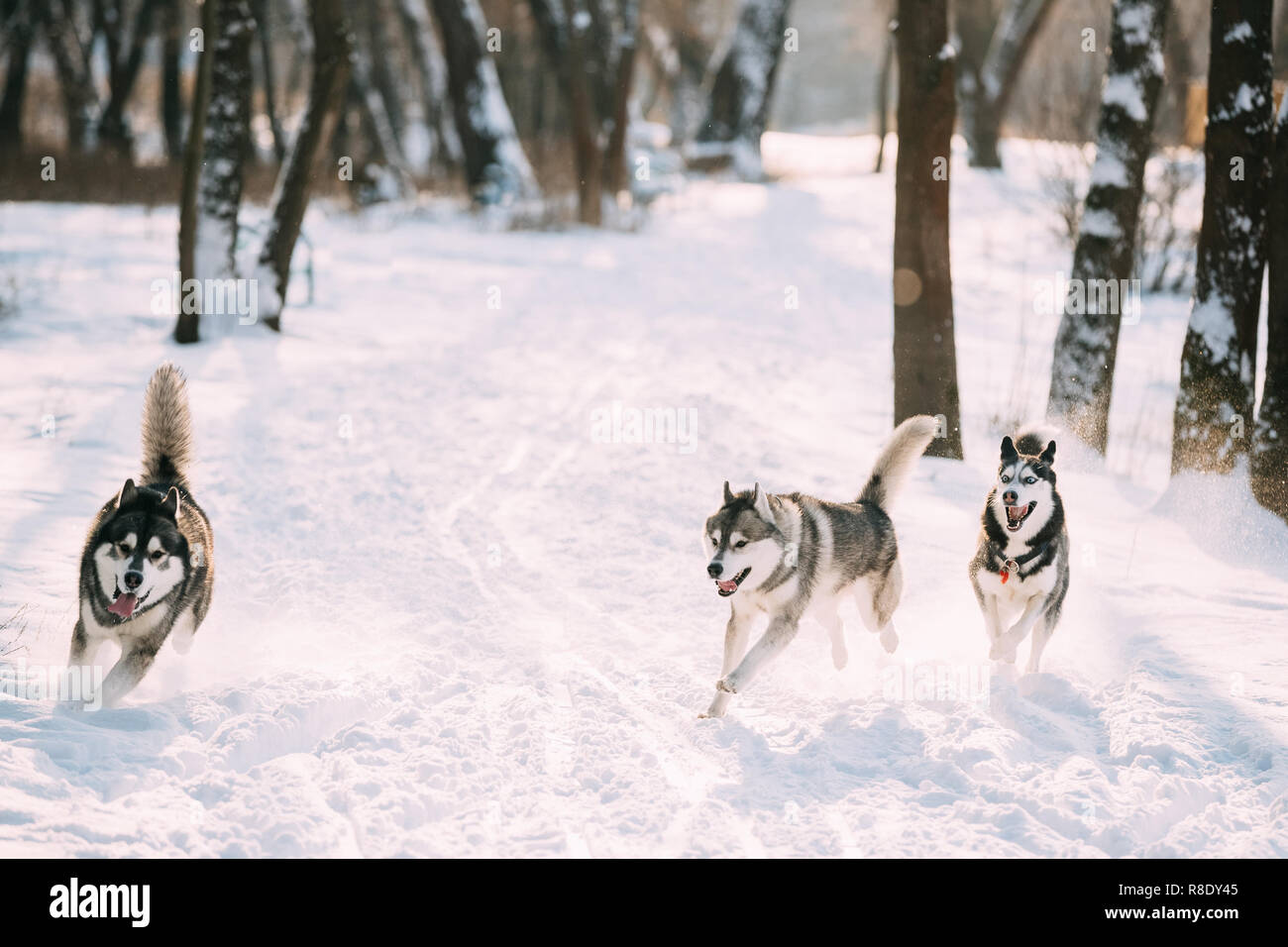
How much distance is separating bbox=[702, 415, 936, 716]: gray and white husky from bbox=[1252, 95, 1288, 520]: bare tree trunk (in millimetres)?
3312

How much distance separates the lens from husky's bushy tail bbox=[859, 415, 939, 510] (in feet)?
19.7

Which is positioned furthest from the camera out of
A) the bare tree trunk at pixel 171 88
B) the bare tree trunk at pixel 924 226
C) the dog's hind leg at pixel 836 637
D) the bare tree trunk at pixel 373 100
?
the bare tree trunk at pixel 373 100

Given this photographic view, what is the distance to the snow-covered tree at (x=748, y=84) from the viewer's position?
29.5 metres

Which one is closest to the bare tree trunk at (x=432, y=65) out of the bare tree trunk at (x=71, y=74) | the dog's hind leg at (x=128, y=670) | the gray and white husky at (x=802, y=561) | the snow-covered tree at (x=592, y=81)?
the snow-covered tree at (x=592, y=81)

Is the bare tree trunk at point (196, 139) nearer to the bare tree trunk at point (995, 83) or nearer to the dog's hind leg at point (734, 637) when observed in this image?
the dog's hind leg at point (734, 637)

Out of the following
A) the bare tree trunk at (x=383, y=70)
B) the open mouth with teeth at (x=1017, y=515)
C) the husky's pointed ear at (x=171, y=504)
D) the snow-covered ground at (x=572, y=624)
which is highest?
the bare tree trunk at (x=383, y=70)

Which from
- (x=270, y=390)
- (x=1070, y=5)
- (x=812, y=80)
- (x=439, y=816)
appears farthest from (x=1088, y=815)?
(x=812, y=80)

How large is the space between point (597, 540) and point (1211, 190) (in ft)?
16.4

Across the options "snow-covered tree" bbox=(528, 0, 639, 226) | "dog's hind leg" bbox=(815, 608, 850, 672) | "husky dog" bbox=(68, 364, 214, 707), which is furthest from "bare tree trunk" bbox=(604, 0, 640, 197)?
"husky dog" bbox=(68, 364, 214, 707)

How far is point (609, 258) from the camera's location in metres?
19.3

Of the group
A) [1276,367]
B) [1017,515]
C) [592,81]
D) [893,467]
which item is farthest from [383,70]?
[1017,515]

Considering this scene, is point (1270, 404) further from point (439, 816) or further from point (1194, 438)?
point (439, 816)

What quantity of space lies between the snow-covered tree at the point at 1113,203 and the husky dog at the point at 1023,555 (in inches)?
152

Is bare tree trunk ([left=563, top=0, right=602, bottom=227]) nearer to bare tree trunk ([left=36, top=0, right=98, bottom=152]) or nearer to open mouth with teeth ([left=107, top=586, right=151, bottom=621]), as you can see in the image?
bare tree trunk ([left=36, top=0, right=98, bottom=152])
